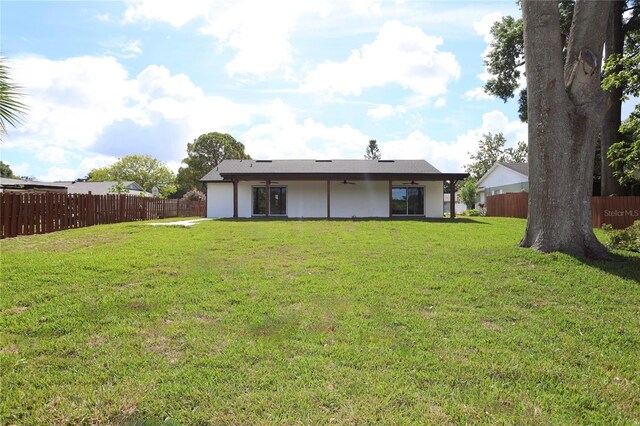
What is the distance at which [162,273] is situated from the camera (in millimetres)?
5777

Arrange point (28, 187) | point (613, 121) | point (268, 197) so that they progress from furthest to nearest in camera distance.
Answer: point (28, 187), point (268, 197), point (613, 121)

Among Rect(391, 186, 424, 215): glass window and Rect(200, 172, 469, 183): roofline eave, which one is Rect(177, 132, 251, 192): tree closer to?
Rect(200, 172, 469, 183): roofline eave

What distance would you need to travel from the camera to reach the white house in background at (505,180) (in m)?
27.8

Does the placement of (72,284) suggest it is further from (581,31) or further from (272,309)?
(581,31)

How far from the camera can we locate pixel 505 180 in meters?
30.7

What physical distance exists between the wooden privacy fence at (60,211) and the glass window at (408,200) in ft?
49.9

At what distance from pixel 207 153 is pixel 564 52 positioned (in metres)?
43.4

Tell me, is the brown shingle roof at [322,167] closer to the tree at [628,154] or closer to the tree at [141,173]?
the tree at [628,154]

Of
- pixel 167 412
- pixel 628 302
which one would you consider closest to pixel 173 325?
pixel 167 412

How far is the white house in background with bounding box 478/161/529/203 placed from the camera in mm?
27806

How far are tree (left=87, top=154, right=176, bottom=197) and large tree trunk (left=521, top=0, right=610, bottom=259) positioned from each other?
50838 mm

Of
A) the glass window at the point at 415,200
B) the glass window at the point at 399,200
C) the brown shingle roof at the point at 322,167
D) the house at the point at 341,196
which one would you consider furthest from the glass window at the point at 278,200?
the glass window at the point at 415,200

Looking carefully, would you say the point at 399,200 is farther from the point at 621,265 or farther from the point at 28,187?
the point at 28,187

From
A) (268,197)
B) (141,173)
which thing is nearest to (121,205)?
(268,197)
